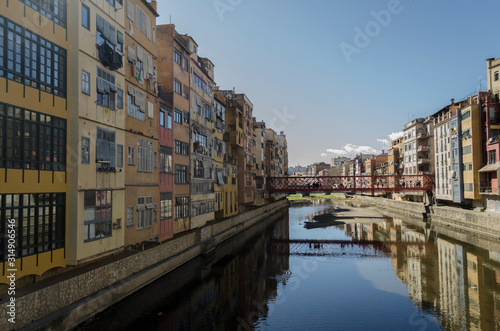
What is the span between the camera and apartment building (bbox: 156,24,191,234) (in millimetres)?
31688

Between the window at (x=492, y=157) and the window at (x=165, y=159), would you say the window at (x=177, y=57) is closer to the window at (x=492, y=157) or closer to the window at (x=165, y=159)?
the window at (x=165, y=159)

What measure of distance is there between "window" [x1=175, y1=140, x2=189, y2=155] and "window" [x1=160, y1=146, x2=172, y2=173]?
1877 millimetres

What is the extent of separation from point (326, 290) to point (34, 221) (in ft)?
66.4

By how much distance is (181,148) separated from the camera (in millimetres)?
33812

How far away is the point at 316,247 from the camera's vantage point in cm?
4619

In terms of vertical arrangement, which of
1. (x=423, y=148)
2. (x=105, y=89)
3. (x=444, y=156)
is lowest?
(x=444, y=156)

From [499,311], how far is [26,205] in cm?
2657

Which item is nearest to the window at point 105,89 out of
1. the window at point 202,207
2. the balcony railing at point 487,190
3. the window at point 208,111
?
the window at point 202,207

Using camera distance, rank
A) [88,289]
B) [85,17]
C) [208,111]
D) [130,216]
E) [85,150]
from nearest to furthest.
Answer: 1. [88,289]
2. [85,150]
3. [85,17]
4. [130,216]
5. [208,111]

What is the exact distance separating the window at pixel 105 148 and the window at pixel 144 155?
3514 millimetres

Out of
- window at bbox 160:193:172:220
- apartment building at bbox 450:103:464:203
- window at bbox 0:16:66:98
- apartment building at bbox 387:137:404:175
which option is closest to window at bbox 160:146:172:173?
window at bbox 160:193:172:220

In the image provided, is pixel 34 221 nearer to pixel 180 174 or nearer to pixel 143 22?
pixel 143 22

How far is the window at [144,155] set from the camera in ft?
84.3

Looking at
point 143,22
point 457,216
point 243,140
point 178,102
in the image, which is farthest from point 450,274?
point 243,140
